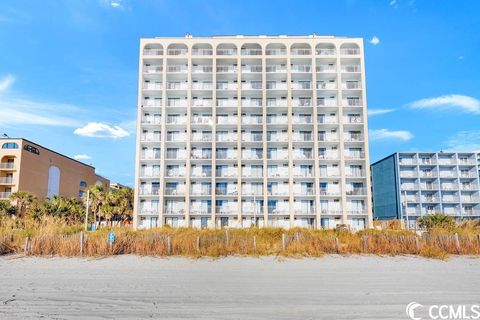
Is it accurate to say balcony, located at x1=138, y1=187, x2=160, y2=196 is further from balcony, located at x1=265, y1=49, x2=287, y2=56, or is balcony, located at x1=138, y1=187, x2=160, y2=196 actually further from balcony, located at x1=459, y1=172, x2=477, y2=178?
balcony, located at x1=459, y1=172, x2=477, y2=178

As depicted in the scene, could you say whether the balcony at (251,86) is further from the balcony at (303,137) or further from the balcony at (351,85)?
the balcony at (351,85)

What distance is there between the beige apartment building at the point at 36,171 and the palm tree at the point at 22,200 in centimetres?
563

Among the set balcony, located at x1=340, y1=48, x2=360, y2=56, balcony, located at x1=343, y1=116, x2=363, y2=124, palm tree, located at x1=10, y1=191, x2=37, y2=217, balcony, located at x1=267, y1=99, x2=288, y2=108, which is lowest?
palm tree, located at x1=10, y1=191, x2=37, y2=217

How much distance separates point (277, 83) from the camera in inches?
1737

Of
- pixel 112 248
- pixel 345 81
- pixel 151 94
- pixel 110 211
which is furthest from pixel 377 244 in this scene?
pixel 110 211

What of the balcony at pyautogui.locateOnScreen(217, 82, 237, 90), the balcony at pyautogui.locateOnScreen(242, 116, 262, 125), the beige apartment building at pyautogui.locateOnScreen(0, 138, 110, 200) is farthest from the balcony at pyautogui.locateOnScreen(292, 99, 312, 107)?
the beige apartment building at pyautogui.locateOnScreen(0, 138, 110, 200)

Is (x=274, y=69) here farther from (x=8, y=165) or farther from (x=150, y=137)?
(x=8, y=165)

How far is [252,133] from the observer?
4300 centimetres

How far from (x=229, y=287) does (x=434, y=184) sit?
65010mm

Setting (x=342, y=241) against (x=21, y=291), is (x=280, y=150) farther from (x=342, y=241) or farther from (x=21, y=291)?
(x=21, y=291)

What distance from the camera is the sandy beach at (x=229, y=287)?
→ 268 inches

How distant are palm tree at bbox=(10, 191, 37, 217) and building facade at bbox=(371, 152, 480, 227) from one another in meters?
64.7

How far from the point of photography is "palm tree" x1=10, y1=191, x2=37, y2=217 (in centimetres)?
4478

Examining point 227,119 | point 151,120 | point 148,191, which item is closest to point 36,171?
Answer: point 151,120
